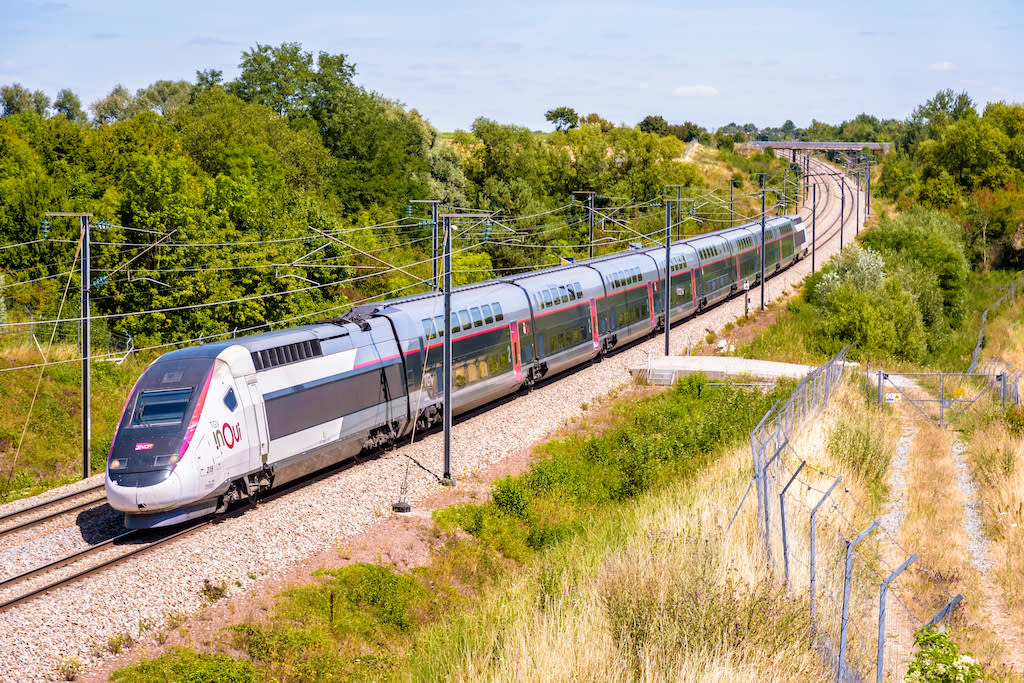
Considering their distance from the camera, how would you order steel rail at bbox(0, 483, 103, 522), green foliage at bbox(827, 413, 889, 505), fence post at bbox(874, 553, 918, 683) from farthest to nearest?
green foliage at bbox(827, 413, 889, 505) → steel rail at bbox(0, 483, 103, 522) → fence post at bbox(874, 553, 918, 683)

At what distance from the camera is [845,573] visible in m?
11.3

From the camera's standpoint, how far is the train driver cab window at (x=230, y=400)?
65.3 feet

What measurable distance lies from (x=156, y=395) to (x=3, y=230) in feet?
121

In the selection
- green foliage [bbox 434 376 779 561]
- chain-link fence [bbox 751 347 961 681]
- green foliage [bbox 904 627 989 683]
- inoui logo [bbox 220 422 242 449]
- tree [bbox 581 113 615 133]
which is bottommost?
green foliage [bbox 434 376 779 561]

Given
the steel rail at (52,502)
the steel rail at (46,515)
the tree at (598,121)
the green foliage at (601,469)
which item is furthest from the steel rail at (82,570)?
the tree at (598,121)

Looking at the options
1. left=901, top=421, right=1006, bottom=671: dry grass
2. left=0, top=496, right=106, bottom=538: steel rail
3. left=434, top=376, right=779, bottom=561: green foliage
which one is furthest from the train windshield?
left=901, top=421, right=1006, bottom=671: dry grass

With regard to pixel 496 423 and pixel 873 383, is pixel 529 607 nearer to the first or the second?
pixel 496 423

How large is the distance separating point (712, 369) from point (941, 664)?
90.7 ft

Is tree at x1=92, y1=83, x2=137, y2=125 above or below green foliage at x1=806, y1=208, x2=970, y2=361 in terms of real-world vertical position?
above

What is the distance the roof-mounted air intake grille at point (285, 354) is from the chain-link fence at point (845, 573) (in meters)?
10.4

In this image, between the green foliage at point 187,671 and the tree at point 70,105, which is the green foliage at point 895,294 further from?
the tree at point 70,105

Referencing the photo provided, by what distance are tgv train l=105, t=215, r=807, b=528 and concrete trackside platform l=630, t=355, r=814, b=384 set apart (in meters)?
2.23

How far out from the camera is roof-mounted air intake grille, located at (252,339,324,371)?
21.1m

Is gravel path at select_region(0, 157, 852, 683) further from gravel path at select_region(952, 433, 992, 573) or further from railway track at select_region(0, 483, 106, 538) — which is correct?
gravel path at select_region(952, 433, 992, 573)
